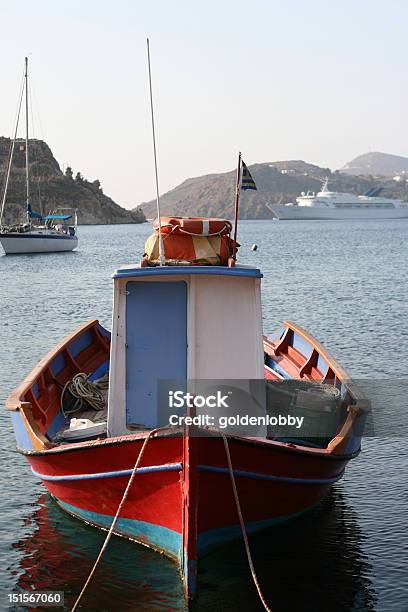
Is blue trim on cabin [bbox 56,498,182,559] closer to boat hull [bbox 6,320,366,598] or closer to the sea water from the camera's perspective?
boat hull [bbox 6,320,366,598]

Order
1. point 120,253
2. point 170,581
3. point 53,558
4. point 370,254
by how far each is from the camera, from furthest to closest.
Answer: point 120,253
point 370,254
point 53,558
point 170,581

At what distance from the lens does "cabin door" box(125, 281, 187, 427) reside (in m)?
11.2

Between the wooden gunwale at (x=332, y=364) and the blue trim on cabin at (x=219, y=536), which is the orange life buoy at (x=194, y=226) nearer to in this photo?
the wooden gunwale at (x=332, y=364)

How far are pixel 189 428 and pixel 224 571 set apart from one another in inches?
86.8

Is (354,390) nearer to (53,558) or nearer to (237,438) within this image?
(237,438)

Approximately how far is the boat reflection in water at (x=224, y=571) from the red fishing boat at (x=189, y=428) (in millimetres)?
287

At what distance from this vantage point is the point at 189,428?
9.11 m

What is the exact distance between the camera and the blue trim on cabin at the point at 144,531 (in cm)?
1002

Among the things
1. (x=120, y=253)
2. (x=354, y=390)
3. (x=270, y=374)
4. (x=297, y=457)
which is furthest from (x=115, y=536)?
(x=120, y=253)

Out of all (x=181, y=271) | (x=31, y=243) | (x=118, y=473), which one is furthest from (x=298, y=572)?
(x=31, y=243)

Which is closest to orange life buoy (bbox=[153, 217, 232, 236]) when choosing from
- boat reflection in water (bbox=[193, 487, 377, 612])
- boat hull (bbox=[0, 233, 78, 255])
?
boat reflection in water (bbox=[193, 487, 377, 612])

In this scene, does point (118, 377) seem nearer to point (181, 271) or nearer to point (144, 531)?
point (181, 271)

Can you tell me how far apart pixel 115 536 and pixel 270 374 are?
5129mm

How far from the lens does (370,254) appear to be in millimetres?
73625
